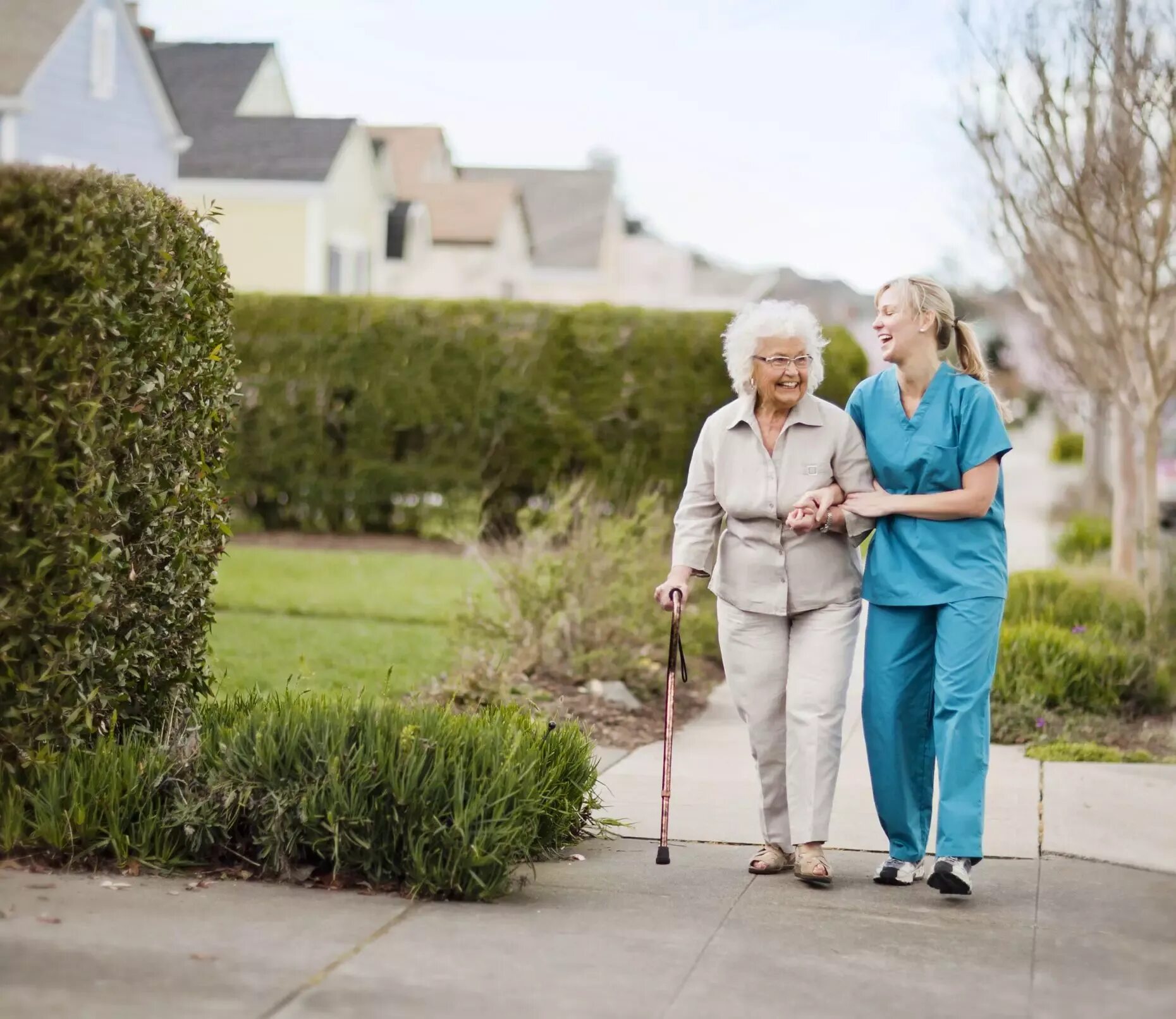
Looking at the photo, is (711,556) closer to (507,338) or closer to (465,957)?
(465,957)

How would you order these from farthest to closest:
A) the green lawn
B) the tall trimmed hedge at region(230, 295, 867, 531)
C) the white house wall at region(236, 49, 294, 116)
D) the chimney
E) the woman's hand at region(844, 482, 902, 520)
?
1. the white house wall at region(236, 49, 294, 116)
2. the chimney
3. the tall trimmed hedge at region(230, 295, 867, 531)
4. the green lawn
5. the woman's hand at region(844, 482, 902, 520)

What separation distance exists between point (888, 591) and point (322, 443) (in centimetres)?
1322

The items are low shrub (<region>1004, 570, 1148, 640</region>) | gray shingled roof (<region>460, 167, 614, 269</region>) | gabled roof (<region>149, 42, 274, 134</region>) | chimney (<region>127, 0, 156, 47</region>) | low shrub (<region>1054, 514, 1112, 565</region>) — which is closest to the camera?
low shrub (<region>1004, 570, 1148, 640</region>)

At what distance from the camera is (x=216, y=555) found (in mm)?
6344

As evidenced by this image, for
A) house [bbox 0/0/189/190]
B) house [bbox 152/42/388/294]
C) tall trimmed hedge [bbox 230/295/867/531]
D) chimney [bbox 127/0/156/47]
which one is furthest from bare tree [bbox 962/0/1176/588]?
chimney [bbox 127/0/156/47]

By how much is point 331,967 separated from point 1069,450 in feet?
162

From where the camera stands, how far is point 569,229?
183 feet

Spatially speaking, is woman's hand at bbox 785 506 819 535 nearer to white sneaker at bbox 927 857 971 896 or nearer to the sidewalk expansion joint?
white sneaker at bbox 927 857 971 896

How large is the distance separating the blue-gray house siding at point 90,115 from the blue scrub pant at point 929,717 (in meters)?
20.8

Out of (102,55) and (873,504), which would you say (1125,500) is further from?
(102,55)

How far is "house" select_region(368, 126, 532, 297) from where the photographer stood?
41.4 metres

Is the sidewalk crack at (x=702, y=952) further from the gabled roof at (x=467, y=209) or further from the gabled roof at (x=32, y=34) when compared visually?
the gabled roof at (x=467, y=209)

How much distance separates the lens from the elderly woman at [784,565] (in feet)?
18.8

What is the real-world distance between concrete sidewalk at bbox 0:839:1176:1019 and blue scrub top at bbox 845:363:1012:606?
102cm
